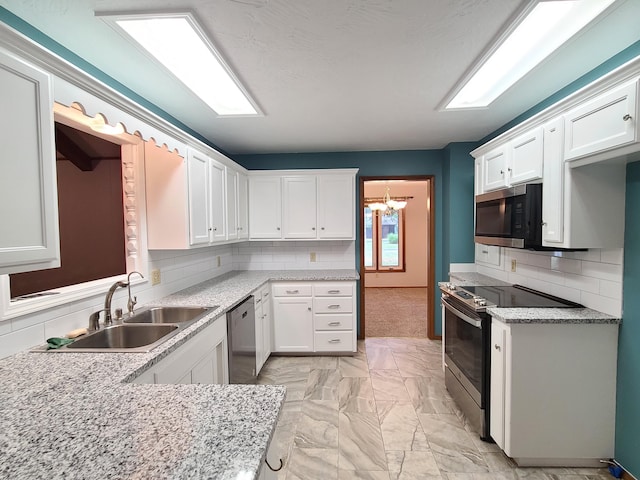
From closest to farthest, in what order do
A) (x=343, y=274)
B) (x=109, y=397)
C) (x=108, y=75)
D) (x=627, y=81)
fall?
(x=109, y=397)
(x=627, y=81)
(x=108, y=75)
(x=343, y=274)

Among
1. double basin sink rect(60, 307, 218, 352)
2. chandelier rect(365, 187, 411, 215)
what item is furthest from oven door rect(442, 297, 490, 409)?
chandelier rect(365, 187, 411, 215)

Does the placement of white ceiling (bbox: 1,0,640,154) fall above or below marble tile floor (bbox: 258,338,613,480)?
above

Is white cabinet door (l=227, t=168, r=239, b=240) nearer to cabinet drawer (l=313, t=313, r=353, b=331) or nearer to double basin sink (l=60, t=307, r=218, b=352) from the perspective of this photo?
double basin sink (l=60, t=307, r=218, b=352)

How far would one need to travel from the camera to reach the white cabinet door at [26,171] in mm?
922

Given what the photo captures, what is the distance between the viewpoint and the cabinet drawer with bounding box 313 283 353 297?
3357 mm

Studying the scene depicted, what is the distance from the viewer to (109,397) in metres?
1.01

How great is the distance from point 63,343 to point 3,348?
0.20m

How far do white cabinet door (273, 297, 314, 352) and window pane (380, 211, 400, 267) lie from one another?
4254mm

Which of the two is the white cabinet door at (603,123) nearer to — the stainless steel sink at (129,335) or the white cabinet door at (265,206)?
the stainless steel sink at (129,335)

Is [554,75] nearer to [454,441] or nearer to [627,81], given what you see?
[627,81]

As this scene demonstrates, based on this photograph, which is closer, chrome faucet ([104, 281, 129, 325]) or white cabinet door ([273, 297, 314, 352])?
chrome faucet ([104, 281, 129, 325])

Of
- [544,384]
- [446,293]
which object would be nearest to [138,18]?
[446,293]

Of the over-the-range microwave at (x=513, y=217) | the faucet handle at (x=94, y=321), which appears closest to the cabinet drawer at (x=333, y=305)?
the over-the-range microwave at (x=513, y=217)

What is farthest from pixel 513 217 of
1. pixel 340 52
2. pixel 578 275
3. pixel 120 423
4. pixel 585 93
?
pixel 120 423
